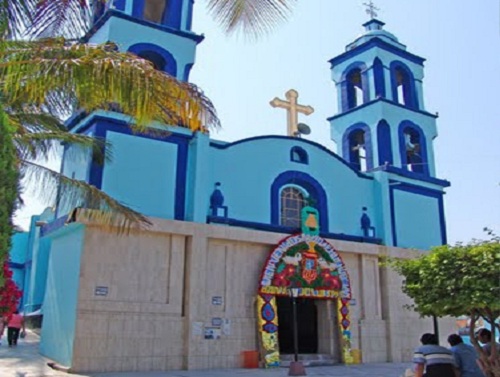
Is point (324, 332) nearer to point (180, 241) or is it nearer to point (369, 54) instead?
point (180, 241)

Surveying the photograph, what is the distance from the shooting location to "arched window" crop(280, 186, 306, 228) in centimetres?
1842

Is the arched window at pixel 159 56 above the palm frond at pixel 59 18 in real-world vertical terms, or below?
above

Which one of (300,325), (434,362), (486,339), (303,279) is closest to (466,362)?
(434,362)

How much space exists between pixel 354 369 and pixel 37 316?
36.7 ft

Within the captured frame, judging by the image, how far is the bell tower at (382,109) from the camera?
21047 mm

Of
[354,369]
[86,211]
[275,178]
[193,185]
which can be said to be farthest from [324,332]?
[86,211]

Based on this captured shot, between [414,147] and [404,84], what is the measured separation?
2.82 metres

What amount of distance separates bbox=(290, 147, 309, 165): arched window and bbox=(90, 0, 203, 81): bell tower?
14.2ft

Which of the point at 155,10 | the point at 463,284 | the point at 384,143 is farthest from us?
the point at 384,143

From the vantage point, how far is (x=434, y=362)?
300 inches

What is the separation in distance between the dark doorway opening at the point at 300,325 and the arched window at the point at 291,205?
2.46 metres

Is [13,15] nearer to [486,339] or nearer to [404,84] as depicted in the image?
[486,339]

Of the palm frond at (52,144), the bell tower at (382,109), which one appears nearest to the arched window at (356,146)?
the bell tower at (382,109)

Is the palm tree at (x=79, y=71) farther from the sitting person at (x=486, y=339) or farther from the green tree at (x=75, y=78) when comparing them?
the sitting person at (x=486, y=339)
